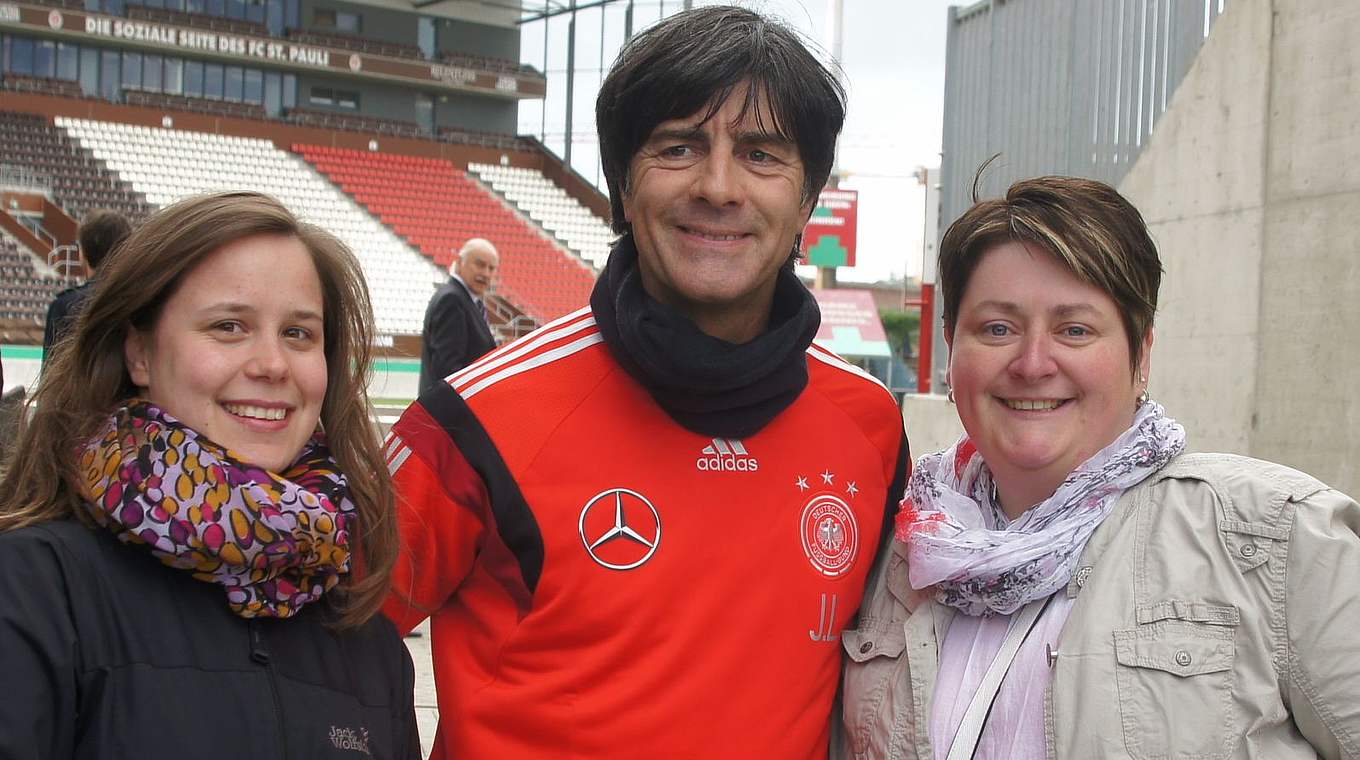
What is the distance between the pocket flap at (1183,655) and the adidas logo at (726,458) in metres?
0.71

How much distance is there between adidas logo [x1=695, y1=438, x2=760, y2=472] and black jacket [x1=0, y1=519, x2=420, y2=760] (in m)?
0.72

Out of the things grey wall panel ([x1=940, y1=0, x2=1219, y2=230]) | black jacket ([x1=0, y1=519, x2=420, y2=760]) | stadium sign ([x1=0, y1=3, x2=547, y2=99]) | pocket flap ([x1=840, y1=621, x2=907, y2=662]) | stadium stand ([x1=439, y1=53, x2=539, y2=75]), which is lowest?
pocket flap ([x1=840, y1=621, x2=907, y2=662])

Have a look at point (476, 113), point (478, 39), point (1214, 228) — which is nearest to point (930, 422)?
point (1214, 228)

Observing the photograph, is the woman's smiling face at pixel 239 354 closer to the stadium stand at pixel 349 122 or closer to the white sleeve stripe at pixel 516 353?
the white sleeve stripe at pixel 516 353

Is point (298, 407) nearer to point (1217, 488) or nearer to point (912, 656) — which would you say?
point (912, 656)

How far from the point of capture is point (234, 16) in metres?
34.2

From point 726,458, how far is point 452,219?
3060cm

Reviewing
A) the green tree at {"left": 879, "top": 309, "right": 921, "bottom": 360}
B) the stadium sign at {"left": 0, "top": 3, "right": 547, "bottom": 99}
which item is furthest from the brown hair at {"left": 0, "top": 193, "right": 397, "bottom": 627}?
the green tree at {"left": 879, "top": 309, "right": 921, "bottom": 360}

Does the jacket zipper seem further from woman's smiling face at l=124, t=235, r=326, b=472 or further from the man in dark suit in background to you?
the man in dark suit in background

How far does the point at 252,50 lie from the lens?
3316cm

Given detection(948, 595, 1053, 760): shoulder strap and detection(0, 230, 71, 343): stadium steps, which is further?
detection(0, 230, 71, 343): stadium steps

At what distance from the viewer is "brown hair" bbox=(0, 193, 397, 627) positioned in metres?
1.63

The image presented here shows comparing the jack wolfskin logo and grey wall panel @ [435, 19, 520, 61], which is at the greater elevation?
grey wall panel @ [435, 19, 520, 61]

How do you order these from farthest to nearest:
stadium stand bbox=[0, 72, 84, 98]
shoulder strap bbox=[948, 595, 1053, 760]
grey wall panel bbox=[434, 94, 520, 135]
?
grey wall panel bbox=[434, 94, 520, 135] < stadium stand bbox=[0, 72, 84, 98] < shoulder strap bbox=[948, 595, 1053, 760]
